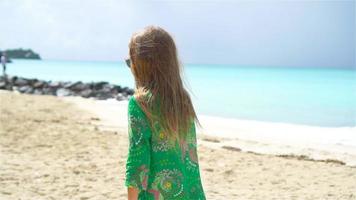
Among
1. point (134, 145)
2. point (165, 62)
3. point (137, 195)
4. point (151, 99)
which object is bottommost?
point (137, 195)

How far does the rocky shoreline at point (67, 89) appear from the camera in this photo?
78.4 feet

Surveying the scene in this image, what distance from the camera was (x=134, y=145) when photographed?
1909 millimetres

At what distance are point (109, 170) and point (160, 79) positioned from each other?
4.59m

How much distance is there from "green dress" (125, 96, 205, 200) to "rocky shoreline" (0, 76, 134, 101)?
21247mm

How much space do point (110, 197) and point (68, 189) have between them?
0.55 metres

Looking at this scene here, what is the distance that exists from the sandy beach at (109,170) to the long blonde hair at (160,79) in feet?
10.9

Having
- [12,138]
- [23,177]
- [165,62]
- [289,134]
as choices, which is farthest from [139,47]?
[289,134]

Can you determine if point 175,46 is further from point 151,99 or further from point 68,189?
point 68,189

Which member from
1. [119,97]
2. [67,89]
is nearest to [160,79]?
[119,97]

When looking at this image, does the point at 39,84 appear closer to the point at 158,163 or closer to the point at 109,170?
the point at 109,170

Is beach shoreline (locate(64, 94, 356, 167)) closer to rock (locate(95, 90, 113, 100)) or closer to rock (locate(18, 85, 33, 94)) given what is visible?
rock (locate(95, 90, 113, 100))

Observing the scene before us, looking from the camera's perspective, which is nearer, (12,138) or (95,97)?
Answer: (12,138)

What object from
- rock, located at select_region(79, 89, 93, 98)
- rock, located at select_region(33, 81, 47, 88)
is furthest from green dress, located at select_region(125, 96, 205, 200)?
rock, located at select_region(33, 81, 47, 88)

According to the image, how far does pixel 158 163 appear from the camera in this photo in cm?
198
